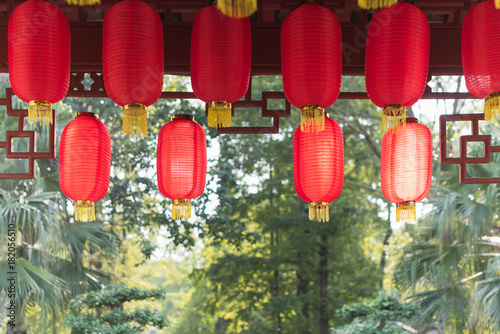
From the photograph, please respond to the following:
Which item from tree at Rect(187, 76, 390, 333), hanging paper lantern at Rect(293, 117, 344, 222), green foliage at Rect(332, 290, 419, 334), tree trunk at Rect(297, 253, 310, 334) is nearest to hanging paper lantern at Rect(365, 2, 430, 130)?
hanging paper lantern at Rect(293, 117, 344, 222)

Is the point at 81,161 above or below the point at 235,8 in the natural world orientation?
below

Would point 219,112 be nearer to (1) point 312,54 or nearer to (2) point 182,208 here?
(1) point 312,54

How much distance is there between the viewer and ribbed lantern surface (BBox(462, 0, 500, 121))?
1843mm

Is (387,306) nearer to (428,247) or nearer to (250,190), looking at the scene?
(428,247)

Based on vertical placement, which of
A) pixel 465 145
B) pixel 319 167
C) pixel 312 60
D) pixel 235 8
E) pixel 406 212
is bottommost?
pixel 406 212

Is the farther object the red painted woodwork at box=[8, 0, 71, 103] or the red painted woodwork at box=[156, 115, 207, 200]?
the red painted woodwork at box=[156, 115, 207, 200]

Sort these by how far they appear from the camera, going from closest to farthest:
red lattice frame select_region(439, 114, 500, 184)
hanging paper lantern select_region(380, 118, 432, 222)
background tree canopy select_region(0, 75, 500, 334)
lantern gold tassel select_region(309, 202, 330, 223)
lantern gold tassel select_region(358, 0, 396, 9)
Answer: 1. lantern gold tassel select_region(358, 0, 396, 9)
2. lantern gold tassel select_region(309, 202, 330, 223)
3. hanging paper lantern select_region(380, 118, 432, 222)
4. red lattice frame select_region(439, 114, 500, 184)
5. background tree canopy select_region(0, 75, 500, 334)

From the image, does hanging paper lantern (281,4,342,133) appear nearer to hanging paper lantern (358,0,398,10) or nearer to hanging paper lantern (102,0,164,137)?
hanging paper lantern (358,0,398,10)

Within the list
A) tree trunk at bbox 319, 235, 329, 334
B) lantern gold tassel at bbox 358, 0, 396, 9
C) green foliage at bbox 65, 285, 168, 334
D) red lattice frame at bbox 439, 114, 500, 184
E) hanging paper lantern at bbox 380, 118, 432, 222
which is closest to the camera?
lantern gold tassel at bbox 358, 0, 396, 9

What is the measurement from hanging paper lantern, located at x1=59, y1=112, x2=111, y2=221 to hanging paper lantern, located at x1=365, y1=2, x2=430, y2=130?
41.9 inches

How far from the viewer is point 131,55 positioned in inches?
72.4

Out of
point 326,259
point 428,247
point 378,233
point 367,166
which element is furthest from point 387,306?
point 378,233

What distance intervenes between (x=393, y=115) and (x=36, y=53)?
1132 millimetres

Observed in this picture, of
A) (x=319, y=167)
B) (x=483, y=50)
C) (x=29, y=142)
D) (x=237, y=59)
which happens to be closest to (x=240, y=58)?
(x=237, y=59)
